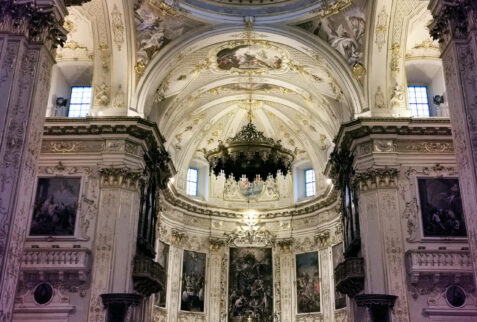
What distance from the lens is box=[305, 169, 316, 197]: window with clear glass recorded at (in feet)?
89.8

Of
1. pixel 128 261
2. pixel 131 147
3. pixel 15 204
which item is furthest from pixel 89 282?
pixel 15 204

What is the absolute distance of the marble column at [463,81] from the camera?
9.27 m

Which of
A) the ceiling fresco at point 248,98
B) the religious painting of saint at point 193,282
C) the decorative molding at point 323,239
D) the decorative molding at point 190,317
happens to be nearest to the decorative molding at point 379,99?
the ceiling fresco at point 248,98

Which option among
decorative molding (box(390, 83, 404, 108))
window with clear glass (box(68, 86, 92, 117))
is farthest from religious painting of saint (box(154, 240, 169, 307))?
decorative molding (box(390, 83, 404, 108))

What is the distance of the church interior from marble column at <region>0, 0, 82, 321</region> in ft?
0.96

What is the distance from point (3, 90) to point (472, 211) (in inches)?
314

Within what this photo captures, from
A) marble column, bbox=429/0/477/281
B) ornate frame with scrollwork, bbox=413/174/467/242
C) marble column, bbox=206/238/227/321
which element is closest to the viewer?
marble column, bbox=429/0/477/281

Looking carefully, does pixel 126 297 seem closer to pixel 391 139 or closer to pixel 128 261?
pixel 128 261

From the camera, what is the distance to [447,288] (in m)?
16.7

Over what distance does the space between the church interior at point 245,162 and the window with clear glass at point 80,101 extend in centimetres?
6

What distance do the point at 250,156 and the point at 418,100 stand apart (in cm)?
641

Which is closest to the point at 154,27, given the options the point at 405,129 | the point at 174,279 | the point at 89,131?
the point at 89,131

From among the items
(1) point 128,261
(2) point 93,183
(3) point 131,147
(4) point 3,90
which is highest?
(3) point 131,147

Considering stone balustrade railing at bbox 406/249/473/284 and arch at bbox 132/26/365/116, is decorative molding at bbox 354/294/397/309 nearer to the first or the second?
stone balustrade railing at bbox 406/249/473/284
